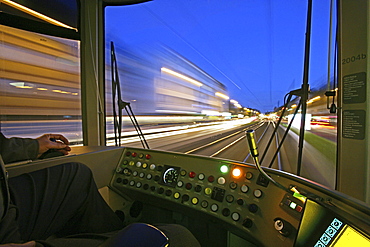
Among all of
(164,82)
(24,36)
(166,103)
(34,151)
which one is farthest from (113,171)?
(24,36)

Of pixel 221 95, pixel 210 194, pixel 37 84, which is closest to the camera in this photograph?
pixel 210 194

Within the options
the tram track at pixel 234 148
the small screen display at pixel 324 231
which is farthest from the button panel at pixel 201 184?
the tram track at pixel 234 148

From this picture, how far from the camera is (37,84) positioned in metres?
1.94

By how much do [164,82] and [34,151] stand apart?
5.09ft

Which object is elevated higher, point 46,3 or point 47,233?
point 46,3

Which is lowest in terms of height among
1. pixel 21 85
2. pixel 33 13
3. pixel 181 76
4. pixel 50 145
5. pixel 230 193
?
pixel 230 193

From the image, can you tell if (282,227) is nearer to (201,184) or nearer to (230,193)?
(230,193)

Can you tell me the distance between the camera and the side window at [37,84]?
1759mm

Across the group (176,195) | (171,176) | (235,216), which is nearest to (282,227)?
(235,216)

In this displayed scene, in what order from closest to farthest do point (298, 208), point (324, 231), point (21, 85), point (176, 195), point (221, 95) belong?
1. point (324, 231)
2. point (298, 208)
3. point (176, 195)
4. point (21, 85)
5. point (221, 95)

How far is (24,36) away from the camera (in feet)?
6.17

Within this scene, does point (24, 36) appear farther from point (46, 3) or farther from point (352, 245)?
point (352, 245)

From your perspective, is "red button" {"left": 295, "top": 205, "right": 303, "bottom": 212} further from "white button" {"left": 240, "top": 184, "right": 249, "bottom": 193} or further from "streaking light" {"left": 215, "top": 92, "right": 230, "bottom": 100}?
"streaking light" {"left": 215, "top": 92, "right": 230, "bottom": 100}

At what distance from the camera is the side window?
1.76 meters
